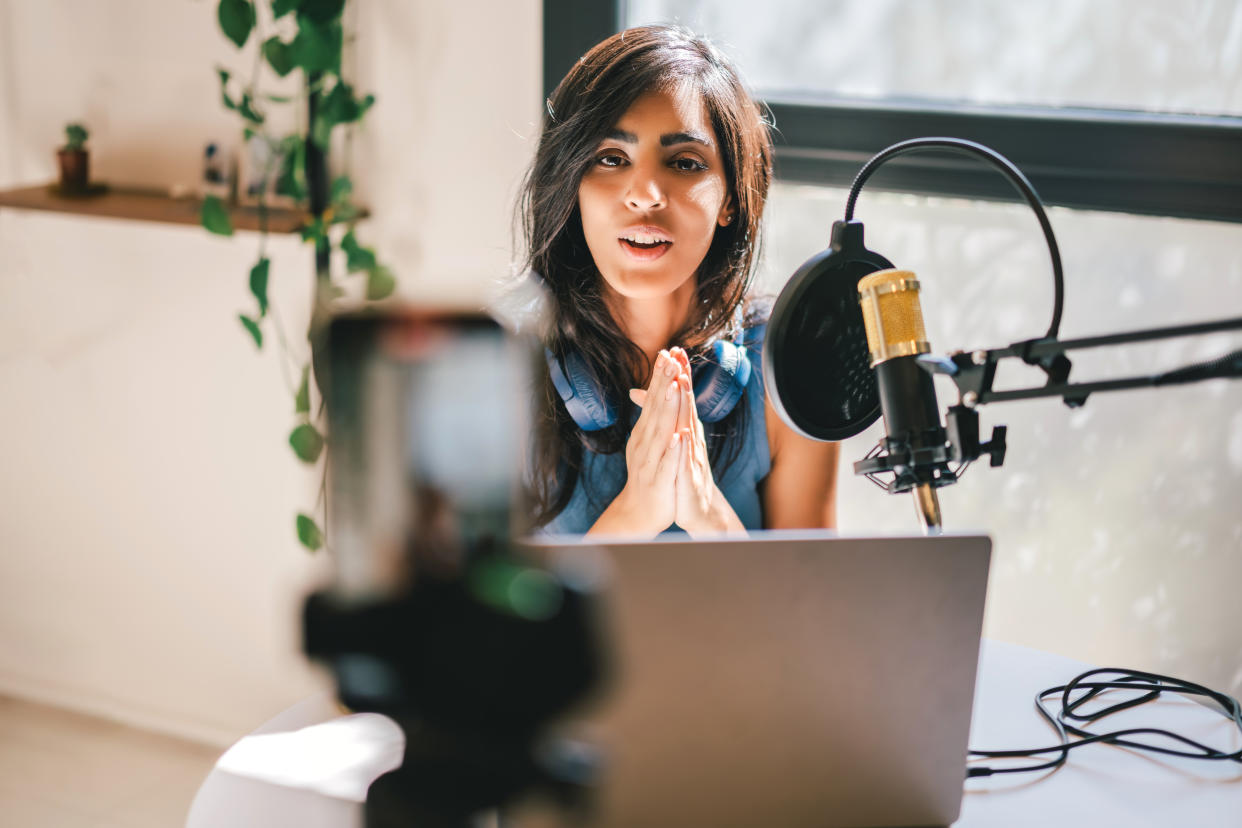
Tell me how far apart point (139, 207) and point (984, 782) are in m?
1.74

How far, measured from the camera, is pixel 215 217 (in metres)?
1.84

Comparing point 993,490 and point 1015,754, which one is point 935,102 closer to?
point 993,490

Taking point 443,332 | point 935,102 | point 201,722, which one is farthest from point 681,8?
point 201,722

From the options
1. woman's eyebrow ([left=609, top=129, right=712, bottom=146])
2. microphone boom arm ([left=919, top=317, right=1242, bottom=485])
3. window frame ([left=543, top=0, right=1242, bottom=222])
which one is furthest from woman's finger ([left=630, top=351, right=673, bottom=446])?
window frame ([left=543, top=0, right=1242, bottom=222])

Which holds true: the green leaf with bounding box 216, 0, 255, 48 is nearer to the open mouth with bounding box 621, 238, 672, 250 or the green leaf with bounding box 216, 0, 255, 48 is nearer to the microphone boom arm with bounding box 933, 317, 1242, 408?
the open mouth with bounding box 621, 238, 672, 250

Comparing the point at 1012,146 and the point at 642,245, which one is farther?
the point at 1012,146

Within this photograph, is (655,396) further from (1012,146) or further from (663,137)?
(1012,146)

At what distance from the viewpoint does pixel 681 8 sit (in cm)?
182

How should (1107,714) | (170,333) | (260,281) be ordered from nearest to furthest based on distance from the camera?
(1107,714)
(260,281)
(170,333)

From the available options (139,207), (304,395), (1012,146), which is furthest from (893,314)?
(139,207)

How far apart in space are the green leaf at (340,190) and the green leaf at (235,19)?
0.28 m

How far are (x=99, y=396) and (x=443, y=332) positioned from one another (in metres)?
2.19

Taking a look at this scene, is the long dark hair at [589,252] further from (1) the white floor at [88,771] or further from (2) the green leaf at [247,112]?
(1) the white floor at [88,771]

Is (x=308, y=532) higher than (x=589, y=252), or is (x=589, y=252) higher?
(x=589, y=252)
